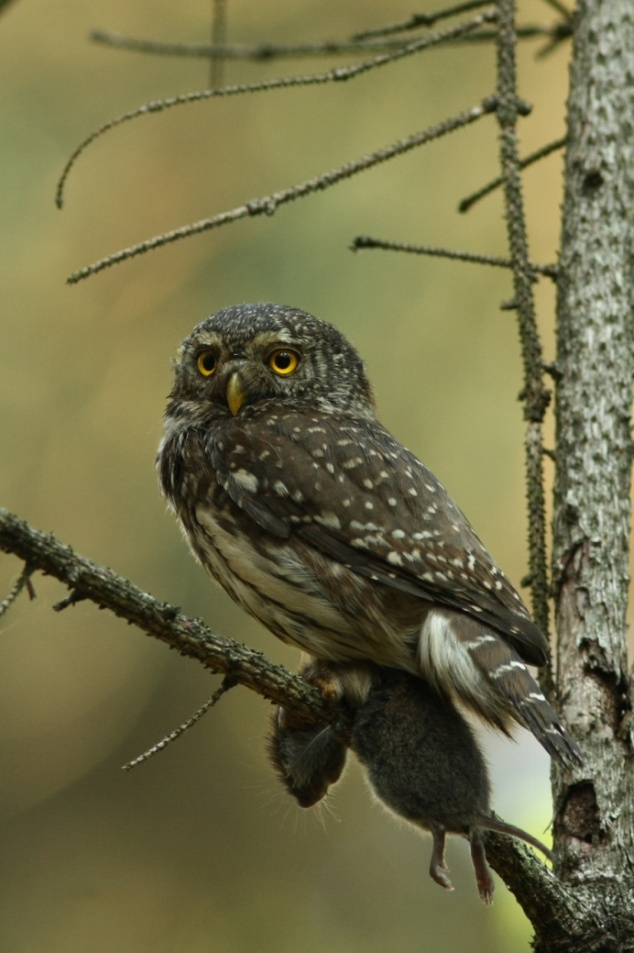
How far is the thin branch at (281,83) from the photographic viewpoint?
3123 millimetres

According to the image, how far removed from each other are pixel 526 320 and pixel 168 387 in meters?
4.09

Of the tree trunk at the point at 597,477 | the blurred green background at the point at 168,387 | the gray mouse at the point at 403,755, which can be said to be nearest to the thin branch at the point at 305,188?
the tree trunk at the point at 597,477

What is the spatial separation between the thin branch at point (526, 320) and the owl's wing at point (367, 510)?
13cm

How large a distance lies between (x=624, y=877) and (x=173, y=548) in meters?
4.60

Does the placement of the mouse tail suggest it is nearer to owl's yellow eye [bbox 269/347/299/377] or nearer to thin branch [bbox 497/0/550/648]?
thin branch [bbox 497/0/550/648]

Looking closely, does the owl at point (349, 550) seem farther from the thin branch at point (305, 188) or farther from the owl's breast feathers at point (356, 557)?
the thin branch at point (305, 188)

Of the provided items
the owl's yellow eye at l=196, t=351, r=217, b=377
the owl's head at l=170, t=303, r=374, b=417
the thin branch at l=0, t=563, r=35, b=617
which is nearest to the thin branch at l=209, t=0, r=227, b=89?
the owl's head at l=170, t=303, r=374, b=417

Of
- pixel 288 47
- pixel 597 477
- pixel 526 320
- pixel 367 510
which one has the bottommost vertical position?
pixel 367 510

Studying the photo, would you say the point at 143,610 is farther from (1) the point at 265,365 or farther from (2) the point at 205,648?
(1) the point at 265,365

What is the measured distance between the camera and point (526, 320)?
3.30 m

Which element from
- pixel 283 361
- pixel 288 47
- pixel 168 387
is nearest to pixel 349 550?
pixel 283 361

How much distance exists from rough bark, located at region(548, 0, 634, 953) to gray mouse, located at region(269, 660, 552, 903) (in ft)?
0.72

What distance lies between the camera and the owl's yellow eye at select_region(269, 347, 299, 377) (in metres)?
4.03

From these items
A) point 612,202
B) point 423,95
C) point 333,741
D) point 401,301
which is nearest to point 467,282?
point 401,301
